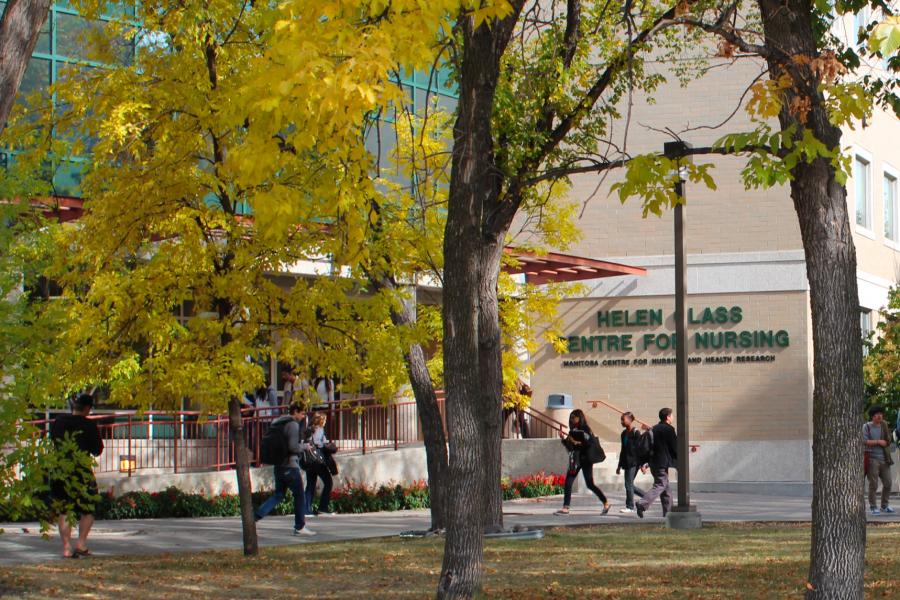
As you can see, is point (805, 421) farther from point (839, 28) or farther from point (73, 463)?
point (73, 463)

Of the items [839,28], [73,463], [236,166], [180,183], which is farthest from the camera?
[839,28]

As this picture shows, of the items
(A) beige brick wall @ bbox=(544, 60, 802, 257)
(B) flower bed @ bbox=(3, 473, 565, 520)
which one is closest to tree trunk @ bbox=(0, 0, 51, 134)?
(B) flower bed @ bbox=(3, 473, 565, 520)

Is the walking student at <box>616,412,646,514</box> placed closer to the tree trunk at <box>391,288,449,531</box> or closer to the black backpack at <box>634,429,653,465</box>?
the black backpack at <box>634,429,653,465</box>

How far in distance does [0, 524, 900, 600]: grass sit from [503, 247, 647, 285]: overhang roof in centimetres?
1198

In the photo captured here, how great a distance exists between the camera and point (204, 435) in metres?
23.6

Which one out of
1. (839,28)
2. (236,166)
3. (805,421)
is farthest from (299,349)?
(839,28)

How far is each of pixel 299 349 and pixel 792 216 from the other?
17368mm

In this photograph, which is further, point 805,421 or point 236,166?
point 805,421

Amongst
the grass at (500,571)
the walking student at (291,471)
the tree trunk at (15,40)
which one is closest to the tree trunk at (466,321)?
the grass at (500,571)

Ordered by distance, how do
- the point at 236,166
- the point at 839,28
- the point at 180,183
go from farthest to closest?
the point at 839,28 < the point at 180,183 < the point at 236,166

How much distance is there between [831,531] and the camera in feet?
27.9

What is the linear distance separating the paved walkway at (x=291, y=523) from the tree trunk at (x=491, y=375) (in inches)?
75.9

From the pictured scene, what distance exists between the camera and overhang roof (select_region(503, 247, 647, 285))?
26.7 metres

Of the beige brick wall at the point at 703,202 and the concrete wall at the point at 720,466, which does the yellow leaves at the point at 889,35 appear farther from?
the beige brick wall at the point at 703,202
